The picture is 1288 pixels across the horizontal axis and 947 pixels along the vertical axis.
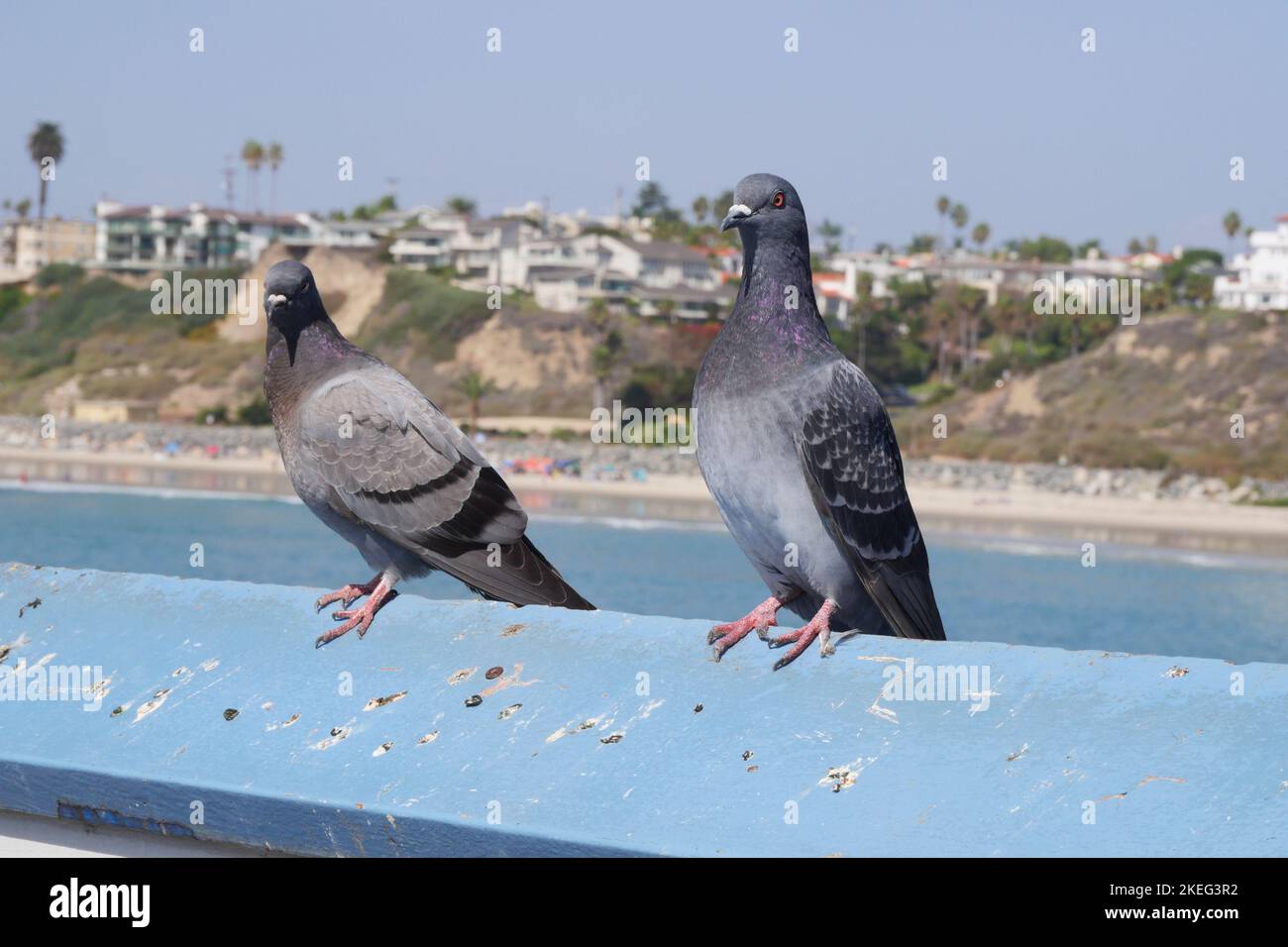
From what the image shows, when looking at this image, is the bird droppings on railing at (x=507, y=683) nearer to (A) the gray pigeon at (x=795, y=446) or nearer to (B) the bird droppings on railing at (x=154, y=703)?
(B) the bird droppings on railing at (x=154, y=703)

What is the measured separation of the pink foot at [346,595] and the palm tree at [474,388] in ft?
260

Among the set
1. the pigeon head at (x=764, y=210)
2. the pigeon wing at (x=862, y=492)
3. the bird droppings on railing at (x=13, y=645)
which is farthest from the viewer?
the pigeon head at (x=764, y=210)

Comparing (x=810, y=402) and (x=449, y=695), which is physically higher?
(x=810, y=402)

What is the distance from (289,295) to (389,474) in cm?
81

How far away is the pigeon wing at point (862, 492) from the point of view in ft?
15.6

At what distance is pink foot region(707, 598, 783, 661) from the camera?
332 centimetres

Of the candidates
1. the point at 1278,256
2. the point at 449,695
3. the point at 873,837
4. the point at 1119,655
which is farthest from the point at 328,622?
the point at 1278,256

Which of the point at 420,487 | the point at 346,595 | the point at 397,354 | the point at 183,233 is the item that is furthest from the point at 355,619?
the point at 183,233

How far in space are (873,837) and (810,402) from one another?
2219 mm

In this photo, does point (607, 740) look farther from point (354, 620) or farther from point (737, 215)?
point (737, 215)

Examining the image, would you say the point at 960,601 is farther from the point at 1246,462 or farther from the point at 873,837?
the point at 873,837

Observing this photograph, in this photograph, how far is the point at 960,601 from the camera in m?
40.8

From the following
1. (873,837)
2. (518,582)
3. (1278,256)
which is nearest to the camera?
(873,837)

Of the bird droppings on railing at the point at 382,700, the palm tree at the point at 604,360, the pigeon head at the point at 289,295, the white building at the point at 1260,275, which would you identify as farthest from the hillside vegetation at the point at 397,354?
the bird droppings on railing at the point at 382,700
